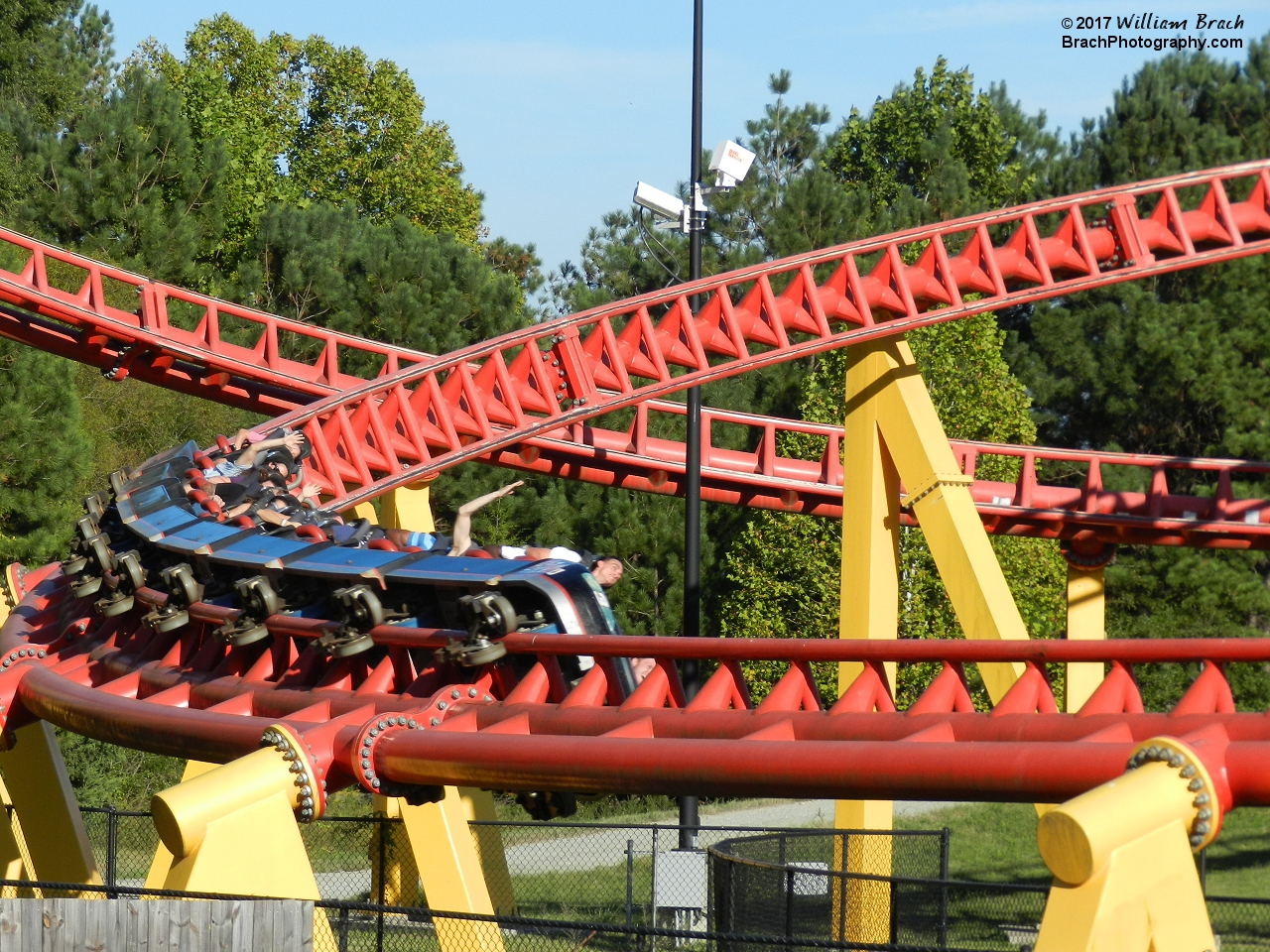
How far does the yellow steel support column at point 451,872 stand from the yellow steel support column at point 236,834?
1.66m

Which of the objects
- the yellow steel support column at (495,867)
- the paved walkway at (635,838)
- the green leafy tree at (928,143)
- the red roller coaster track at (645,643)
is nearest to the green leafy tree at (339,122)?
the green leafy tree at (928,143)

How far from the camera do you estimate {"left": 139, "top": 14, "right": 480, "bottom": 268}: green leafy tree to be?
35.4 metres

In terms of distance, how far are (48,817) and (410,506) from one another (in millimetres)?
3894

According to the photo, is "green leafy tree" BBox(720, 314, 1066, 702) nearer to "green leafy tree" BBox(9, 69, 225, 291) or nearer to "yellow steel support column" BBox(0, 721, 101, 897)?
"green leafy tree" BBox(9, 69, 225, 291)

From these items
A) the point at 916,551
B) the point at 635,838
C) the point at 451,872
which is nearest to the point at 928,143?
the point at 916,551

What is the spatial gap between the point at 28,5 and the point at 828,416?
19287 millimetres

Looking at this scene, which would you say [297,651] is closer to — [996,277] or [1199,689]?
[1199,689]

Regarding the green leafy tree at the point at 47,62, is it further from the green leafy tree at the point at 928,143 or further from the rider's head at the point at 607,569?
the rider's head at the point at 607,569

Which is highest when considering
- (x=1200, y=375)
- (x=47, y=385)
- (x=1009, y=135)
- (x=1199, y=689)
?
(x=1009, y=135)

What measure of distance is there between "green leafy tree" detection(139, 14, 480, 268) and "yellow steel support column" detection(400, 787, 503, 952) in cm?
2715

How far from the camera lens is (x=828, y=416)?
853 inches

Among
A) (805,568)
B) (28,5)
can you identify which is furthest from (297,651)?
(28,5)

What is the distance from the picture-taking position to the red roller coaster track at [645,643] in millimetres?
5340

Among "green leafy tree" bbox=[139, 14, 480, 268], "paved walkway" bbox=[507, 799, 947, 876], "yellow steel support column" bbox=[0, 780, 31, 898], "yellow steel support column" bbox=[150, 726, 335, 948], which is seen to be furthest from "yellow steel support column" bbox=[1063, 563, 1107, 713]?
"green leafy tree" bbox=[139, 14, 480, 268]
